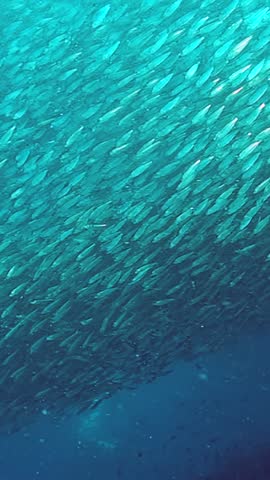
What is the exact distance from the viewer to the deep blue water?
24.6 feet

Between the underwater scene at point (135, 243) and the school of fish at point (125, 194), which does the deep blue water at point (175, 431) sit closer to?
the underwater scene at point (135, 243)

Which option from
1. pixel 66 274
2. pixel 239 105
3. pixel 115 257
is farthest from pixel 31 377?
pixel 239 105

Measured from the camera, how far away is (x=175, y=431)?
26.2 ft

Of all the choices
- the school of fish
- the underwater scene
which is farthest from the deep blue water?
the school of fish

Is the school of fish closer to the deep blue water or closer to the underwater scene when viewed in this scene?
the underwater scene

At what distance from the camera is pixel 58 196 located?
24.6ft

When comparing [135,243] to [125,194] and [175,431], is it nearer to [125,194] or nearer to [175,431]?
[125,194]

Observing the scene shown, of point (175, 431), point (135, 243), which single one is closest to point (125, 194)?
point (135, 243)

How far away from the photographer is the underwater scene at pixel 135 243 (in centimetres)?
728

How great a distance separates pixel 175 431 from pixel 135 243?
7.56 ft

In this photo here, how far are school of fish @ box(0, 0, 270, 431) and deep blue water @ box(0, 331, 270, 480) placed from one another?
0.25 metres

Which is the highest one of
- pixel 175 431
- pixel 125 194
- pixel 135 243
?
pixel 125 194

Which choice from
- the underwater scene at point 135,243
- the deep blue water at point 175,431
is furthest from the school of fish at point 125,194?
the deep blue water at point 175,431

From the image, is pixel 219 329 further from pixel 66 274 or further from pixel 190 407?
pixel 66 274
